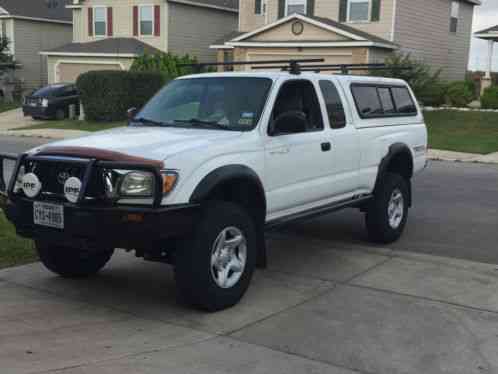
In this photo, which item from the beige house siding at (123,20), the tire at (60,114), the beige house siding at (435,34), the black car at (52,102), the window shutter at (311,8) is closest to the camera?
the beige house siding at (435,34)

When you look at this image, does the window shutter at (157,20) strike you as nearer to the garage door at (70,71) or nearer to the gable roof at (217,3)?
the gable roof at (217,3)

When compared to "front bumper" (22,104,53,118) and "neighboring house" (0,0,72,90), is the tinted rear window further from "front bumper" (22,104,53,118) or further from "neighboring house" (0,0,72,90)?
"neighboring house" (0,0,72,90)

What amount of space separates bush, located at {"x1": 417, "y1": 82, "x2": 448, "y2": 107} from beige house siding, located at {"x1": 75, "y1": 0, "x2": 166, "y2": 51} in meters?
14.8

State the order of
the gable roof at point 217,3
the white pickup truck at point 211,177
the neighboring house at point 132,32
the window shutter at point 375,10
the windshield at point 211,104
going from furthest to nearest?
1. the gable roof at point 217,3
2. the neighboring house at point 132,32
3. the window shutter at point 375,10
4. the windshield at point 211,104
5. the white pickup truck at point 211,177

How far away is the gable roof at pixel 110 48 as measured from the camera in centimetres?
3412

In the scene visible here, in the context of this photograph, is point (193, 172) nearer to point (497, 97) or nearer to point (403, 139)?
point (403, 139)

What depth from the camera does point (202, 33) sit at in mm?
37656

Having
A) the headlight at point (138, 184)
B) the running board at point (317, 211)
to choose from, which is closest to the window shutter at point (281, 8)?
the running board at point (317, 211)

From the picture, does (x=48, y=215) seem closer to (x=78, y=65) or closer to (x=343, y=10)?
(x=343, y=10)

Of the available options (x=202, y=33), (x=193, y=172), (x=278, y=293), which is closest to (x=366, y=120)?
(x=278, y=293)

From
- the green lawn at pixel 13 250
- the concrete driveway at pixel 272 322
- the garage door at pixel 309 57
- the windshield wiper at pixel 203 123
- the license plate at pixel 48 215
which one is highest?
the garage door at pixel 309 57

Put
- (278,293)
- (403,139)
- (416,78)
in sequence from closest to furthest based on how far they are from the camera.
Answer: (278,293) < (403,139) < (416,78)

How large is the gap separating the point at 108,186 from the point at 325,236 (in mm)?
4015

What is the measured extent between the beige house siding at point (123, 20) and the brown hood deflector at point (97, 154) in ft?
101
